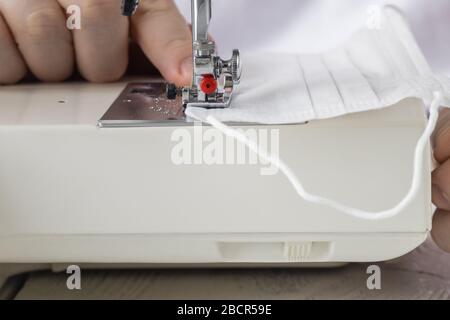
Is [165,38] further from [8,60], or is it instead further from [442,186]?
[442,186]

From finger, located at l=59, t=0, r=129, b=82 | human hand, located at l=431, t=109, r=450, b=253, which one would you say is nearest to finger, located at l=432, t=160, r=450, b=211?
human hand, located at l=431, t=109, r=450, b=253

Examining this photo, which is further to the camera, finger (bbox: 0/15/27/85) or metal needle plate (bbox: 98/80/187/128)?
finger (bbox: 0/15/27/85)

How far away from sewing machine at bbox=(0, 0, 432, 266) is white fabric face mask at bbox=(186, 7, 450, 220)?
1 cm

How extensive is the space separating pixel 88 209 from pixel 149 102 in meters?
0.11

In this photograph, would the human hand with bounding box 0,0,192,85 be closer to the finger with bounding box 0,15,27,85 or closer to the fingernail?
the finger with bounding box 0,15,27,85

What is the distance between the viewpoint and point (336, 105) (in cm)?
50

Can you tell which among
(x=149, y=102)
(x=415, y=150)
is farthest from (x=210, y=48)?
(x=415, y=150)

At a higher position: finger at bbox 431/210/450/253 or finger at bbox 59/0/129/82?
finger at bbox 59/0/129/82

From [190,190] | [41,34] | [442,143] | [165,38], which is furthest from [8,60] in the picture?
[442,143]

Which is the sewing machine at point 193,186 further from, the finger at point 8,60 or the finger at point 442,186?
the finger at point 8,60

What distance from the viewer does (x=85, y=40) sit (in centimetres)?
68

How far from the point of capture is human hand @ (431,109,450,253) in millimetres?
535

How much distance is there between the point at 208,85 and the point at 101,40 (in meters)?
0.20

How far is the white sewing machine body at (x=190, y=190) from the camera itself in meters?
0.50
